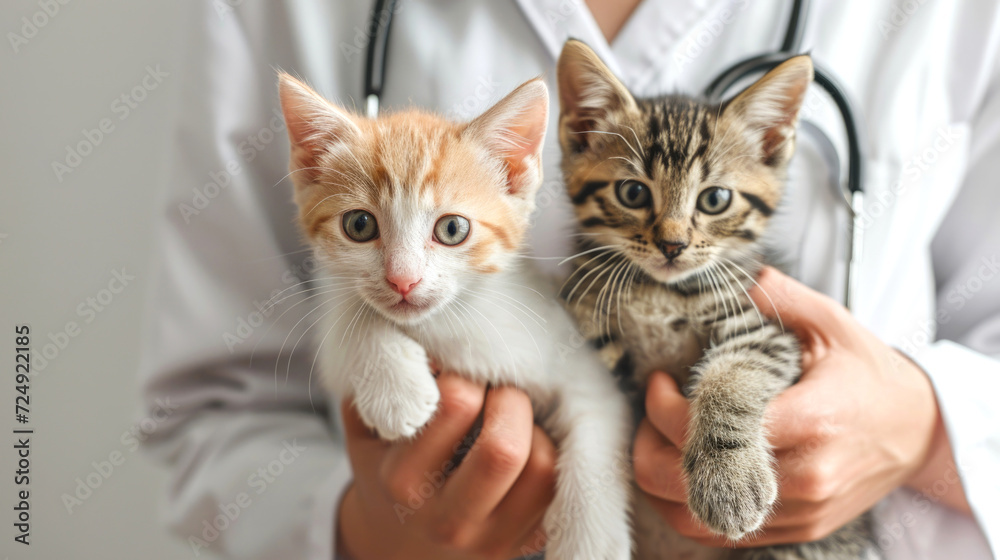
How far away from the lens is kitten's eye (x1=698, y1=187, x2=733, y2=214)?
2.23ft

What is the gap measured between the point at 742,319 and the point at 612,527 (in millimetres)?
327

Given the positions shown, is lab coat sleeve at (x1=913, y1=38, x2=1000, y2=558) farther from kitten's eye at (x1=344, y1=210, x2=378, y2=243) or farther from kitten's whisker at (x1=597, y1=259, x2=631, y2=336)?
kitten's eye at (x1=344, y1=210, x2=378, y2=243)

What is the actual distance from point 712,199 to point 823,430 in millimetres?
322

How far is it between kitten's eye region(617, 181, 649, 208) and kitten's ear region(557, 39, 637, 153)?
0.31ft

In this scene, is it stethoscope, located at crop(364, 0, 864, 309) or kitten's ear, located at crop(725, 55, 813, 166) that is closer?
kitten's ear, located at crop(725, 55, 813, 166)

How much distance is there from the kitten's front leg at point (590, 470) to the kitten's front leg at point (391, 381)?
0.18m

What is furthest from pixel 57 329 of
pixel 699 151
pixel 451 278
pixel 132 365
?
pixel 699 151

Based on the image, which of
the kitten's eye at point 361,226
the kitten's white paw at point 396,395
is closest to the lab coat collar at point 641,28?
the kitten's eye at point 361,226

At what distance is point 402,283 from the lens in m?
0.55

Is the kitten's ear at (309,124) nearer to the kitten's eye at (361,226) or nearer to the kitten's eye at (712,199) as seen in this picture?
the kitten's eye at (361,226)

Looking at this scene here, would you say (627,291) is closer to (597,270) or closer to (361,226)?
(597,270)

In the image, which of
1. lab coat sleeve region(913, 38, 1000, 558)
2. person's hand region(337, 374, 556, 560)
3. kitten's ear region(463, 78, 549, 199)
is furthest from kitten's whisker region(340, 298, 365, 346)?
lab coat sleeve region(913, 38, 1000, 558)

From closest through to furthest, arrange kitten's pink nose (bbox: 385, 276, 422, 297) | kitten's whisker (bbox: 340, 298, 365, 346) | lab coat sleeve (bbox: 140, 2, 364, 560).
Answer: kitten's pink nose (bbox: 385, 276, 422, 297) → kitten's whisker (bbox: 340, 298, 365, 346) → lab coat sleeve (bbox: 140, 2, 364, 560)

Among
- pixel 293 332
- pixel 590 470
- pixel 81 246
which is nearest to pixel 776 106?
pixel 590 470
